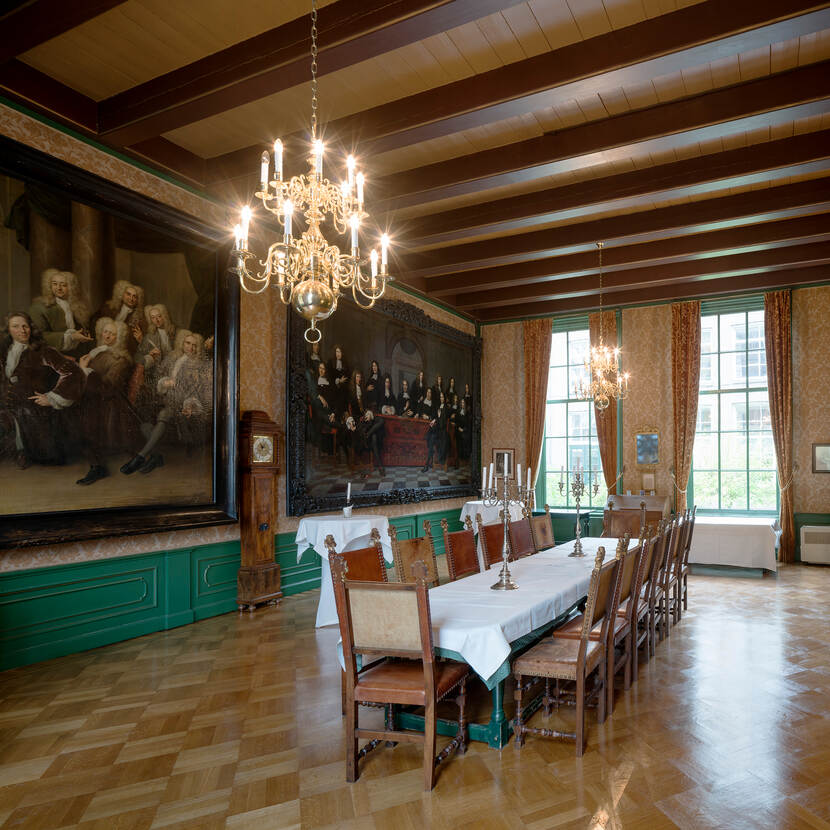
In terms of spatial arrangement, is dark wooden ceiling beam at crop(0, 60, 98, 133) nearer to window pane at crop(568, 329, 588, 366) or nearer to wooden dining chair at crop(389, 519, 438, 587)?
wooden dining chair at crop(389, 519, 438, 587)

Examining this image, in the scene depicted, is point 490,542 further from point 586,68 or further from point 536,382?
point 536,382

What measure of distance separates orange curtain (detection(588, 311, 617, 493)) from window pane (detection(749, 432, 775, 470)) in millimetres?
1929

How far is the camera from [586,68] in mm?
3885

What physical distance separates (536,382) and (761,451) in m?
3.51

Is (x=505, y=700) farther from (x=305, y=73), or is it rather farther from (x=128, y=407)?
(x=305, y=73)

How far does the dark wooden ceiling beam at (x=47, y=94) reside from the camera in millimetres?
4203

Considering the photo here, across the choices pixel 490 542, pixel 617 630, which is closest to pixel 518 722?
pixel 617 630

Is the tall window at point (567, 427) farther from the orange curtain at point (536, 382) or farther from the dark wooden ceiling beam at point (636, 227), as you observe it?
the dark wooden ceiling beam at point (636, 227)

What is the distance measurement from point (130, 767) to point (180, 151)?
15.4 ft

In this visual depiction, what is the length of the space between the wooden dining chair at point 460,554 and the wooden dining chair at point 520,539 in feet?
1.90

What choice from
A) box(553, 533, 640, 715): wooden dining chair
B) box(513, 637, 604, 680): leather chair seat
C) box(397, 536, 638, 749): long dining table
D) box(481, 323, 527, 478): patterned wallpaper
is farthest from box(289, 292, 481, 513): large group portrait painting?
box(513, 637, 604, 680): leather chair seat

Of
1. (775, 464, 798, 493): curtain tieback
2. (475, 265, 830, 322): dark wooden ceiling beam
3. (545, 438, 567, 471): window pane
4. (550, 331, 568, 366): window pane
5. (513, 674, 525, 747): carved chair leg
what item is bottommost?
(513, 674, 525, 747): carved chair leg

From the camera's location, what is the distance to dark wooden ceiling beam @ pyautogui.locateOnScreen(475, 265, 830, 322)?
8.73 metres

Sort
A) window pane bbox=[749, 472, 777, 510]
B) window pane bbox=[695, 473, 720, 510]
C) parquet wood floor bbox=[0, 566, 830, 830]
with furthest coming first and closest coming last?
1. window pane bbox=[695, 473, 720, 510]
2. window pane bbox=[749, 472, 777, 510]
3. parquet wood floor bbox=[0, 566, 830, 830]
